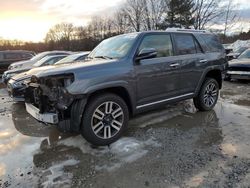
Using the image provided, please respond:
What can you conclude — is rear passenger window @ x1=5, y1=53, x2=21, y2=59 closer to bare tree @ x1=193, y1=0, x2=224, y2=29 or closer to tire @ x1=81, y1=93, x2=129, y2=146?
tire @ x1=81, y1=93, x2=129, y2=146

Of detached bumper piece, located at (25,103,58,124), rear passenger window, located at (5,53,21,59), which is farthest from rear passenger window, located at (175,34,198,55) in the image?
rear passenger window, located at (5,53,21,59)

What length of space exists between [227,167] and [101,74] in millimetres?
2312

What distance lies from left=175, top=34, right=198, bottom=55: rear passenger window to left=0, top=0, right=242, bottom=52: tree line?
33.4 m

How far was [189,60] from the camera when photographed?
19.3 feet

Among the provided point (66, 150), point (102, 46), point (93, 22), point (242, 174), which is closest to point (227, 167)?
point (242, 174)

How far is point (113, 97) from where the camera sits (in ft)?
15.1

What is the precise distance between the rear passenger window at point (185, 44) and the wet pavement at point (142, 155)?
1.47m

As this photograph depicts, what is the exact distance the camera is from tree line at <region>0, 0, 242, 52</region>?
38500mm

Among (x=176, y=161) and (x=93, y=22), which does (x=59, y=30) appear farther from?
(x=176, y=161)

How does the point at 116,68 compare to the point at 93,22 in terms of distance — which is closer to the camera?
the point at 116,68

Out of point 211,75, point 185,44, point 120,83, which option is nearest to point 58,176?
point 120,83

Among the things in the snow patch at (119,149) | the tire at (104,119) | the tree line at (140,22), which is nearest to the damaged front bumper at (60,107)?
the tire at (104,119)

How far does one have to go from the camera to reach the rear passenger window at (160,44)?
5231 mm

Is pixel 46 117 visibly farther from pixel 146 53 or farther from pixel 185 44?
pixel 185 44
